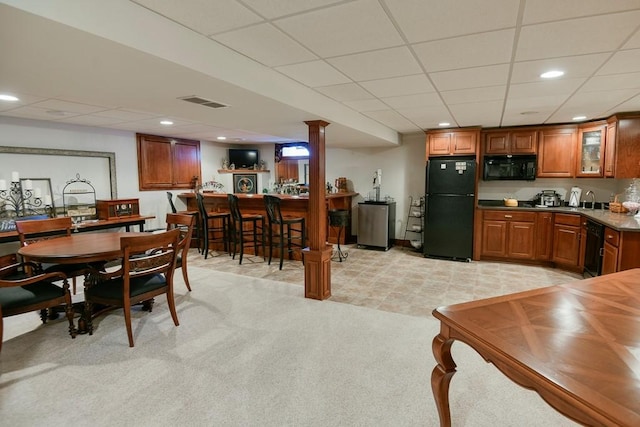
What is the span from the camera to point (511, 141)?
5301 millimetres

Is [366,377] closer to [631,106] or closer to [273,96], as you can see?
[273,96]

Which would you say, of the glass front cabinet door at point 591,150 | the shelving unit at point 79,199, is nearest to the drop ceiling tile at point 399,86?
the glass front cabinet door at point 591,150

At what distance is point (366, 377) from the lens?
2.26 meters

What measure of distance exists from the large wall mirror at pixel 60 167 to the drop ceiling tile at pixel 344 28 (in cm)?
445

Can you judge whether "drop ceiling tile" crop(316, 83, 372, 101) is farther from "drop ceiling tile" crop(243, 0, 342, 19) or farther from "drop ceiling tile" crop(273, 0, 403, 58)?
"drop ceiling tile" crop(243, 0, 342, 19)

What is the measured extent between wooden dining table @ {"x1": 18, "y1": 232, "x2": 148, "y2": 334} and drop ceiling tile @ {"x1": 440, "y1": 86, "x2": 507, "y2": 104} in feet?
10.6

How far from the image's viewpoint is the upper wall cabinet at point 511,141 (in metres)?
5.19

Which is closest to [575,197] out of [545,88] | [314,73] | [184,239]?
[545,88]

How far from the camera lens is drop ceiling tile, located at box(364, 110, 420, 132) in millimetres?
4254

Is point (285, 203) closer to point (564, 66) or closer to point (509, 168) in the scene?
point (509, 168)

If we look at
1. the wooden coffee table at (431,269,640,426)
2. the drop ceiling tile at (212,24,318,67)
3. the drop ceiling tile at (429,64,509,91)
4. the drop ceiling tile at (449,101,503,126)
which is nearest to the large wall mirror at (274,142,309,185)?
the drop ceiling tile at (449,101,503,126)

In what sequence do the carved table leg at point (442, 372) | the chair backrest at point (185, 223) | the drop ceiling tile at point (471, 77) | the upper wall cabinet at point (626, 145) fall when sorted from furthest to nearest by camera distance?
the upper wall cabinet at point (626, 145) < the chair backrest at point (185, 223) < the drop ceiling tile at point (471, 77) < the carved table leg at point (442, 372)

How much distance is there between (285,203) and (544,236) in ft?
13.2

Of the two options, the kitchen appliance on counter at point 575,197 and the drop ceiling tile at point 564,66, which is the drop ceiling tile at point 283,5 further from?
the kitchen appliance on counter at point 575,197
